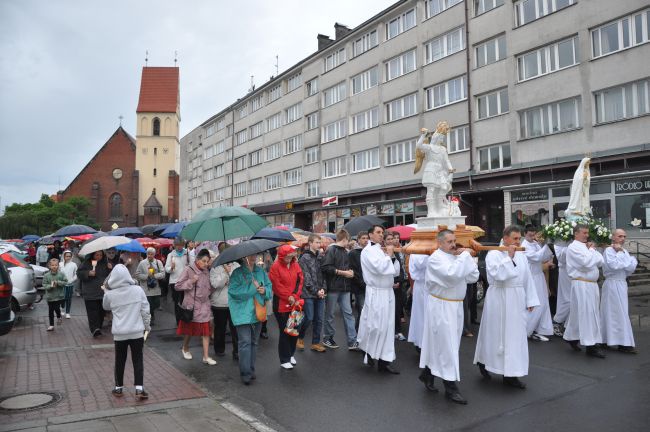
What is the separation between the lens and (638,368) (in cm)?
694

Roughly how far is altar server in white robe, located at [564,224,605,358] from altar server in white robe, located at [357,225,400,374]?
328 cm

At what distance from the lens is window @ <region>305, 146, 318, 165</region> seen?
1503 inches

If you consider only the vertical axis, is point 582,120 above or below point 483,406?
above

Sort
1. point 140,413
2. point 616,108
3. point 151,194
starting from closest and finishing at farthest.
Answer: point 140,413, point 616,108, point 151,194

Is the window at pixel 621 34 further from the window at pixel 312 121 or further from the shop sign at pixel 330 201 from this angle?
the window at pixel 312 121

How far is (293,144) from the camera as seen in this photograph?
137ft

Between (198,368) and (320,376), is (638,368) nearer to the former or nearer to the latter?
(320,376)

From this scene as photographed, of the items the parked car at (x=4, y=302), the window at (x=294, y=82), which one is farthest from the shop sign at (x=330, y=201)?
the parked car at (x=4, y=302)

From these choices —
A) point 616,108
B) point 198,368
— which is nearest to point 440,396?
point 198,368

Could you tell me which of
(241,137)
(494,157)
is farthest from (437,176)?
(241,137)

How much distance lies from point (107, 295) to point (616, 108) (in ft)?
69.7

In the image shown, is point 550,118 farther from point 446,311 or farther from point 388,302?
point 446,311

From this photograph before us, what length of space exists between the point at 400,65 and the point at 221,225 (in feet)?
78.4

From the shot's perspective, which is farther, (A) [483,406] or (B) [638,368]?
(B) [638,368]
